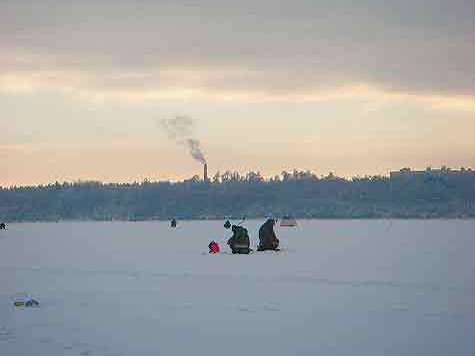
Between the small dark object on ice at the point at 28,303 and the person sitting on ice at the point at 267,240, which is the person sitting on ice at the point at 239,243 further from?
the small dark object on ice at the point at 28,303

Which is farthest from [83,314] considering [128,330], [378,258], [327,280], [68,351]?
[378,258]

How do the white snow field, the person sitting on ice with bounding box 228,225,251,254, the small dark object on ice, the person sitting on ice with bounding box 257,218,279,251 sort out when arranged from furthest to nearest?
the person sitting on ice with bounding box 257,218,279,251
the person sitting on ice with bounding box 228,225,251,254
the small dark object on ice
the white snow field

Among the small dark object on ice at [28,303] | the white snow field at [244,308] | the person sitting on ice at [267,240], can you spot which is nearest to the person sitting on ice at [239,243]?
the person sitting on ice at [267,240]

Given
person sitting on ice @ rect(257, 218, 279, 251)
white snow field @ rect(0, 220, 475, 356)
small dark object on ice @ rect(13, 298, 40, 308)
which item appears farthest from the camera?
person sitting on ice @ rect(257, 218, 279, 251)

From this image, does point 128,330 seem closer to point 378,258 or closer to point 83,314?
point 83,314

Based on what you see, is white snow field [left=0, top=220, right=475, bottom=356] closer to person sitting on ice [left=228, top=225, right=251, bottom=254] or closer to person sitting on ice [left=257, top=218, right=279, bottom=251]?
person sitting on ice [left=228, top=225, right=251, bottom=254]

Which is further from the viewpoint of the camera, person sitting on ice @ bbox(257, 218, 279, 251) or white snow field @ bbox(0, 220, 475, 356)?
person sitting on ice @ bbox(257, 218, 279, 251)

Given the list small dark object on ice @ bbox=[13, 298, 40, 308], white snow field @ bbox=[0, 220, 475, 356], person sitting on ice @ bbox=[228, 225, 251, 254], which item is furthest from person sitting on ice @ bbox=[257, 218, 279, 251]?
small dark object on ice @ bbox=[13, 298, 40, 308]

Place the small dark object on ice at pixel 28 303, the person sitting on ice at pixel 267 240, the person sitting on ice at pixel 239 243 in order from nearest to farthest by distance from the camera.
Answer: the small dark object on ice at pixel 28 303 < the person sitting on ice at pixel 239 243 < the person sitting on ice at pixel 267 240

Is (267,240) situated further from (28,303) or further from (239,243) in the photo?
(28,303)

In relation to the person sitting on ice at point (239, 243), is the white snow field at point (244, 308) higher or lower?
lower

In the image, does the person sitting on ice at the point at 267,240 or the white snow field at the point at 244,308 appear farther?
the person sitting on ice at the point at 267,240

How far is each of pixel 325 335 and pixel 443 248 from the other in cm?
2539

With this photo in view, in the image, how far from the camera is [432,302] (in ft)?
58.9
